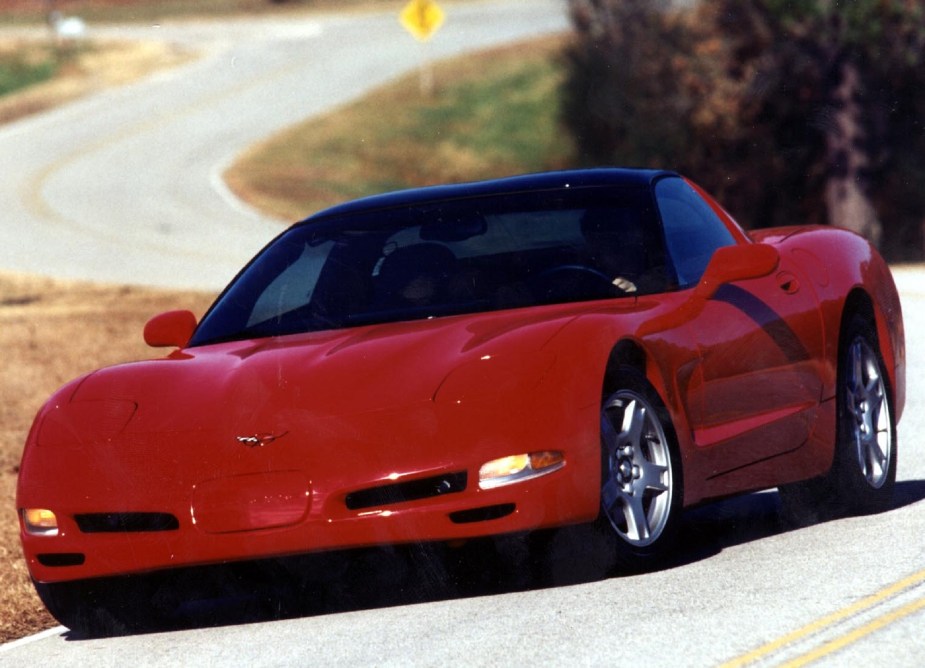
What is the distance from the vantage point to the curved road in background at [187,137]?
31.4 meters

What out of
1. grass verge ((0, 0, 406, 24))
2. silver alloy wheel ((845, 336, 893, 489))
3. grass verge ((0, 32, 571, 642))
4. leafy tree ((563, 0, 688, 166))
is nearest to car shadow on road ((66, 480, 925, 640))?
silver alloy wheel ((845, 336, 893, 489))

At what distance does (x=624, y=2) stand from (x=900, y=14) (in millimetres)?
12000

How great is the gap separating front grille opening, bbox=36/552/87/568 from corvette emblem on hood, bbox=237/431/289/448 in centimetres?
73

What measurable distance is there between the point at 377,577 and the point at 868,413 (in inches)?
100

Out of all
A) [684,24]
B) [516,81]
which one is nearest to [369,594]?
[684,24]

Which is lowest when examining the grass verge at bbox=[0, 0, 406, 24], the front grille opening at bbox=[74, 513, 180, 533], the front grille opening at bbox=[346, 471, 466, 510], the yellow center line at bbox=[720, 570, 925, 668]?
the grass verge at bbox=[0, 0, 406, 24]

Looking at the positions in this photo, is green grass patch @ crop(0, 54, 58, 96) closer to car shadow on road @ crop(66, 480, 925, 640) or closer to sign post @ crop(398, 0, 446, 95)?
sign post @ crop(398, 0, 446, 95)

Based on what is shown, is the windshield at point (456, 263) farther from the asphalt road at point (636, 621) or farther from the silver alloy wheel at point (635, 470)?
the asphalt road at point (636, 621)

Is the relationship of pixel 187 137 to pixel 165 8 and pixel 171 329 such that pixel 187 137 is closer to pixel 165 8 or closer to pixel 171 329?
pixel 165 8

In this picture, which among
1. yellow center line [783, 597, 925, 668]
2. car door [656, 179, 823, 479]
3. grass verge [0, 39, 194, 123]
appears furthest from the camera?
grass verge [0, 39, 194, 123]

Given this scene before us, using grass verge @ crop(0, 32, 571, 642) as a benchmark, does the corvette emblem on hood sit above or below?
above

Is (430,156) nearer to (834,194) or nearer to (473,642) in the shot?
(834,194)

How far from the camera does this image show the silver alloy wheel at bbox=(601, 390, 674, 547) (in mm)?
6922

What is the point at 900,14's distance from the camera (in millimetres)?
30422
